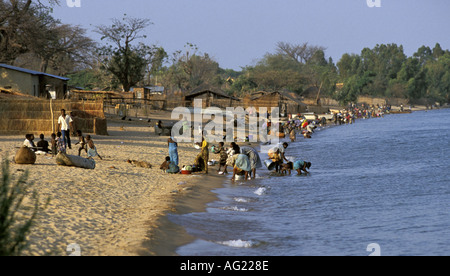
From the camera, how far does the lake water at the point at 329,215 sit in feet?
34.4

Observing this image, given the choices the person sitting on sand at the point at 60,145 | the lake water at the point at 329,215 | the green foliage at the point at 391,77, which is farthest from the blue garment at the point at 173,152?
the green foliage at the point at 391,77

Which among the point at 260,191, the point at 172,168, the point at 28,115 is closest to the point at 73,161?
the point at 172,168

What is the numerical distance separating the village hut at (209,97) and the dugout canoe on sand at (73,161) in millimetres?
37234

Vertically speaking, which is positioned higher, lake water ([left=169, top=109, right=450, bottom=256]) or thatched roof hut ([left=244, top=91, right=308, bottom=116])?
thatched roof hut ([left=244, top=91, right=308, bottom=116])

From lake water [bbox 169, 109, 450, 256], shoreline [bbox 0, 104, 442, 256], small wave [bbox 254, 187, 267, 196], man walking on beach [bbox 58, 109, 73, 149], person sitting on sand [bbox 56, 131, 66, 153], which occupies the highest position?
man walking on beach [bbox 58, 109, 73, 149]

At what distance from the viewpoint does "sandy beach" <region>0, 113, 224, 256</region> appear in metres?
9.00

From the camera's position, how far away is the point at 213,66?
96812mm

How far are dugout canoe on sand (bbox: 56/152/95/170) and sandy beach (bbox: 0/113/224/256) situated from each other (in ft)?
0.77

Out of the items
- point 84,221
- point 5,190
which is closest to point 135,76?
point 84,221

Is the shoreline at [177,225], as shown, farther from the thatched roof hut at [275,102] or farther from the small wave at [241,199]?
Answer: the thatched roof hut at [275,102]

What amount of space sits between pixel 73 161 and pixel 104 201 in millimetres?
3919

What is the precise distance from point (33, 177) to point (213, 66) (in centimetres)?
8429

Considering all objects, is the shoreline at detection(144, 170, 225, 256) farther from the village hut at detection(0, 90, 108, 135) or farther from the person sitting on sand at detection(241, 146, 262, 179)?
the village hut at detection(0, 90, 108, 135)

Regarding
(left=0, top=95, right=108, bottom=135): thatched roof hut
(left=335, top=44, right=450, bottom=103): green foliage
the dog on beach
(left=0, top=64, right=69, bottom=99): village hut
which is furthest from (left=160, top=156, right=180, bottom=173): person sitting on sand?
(left=335, top=44, right=450, bottom=103): green foliage
